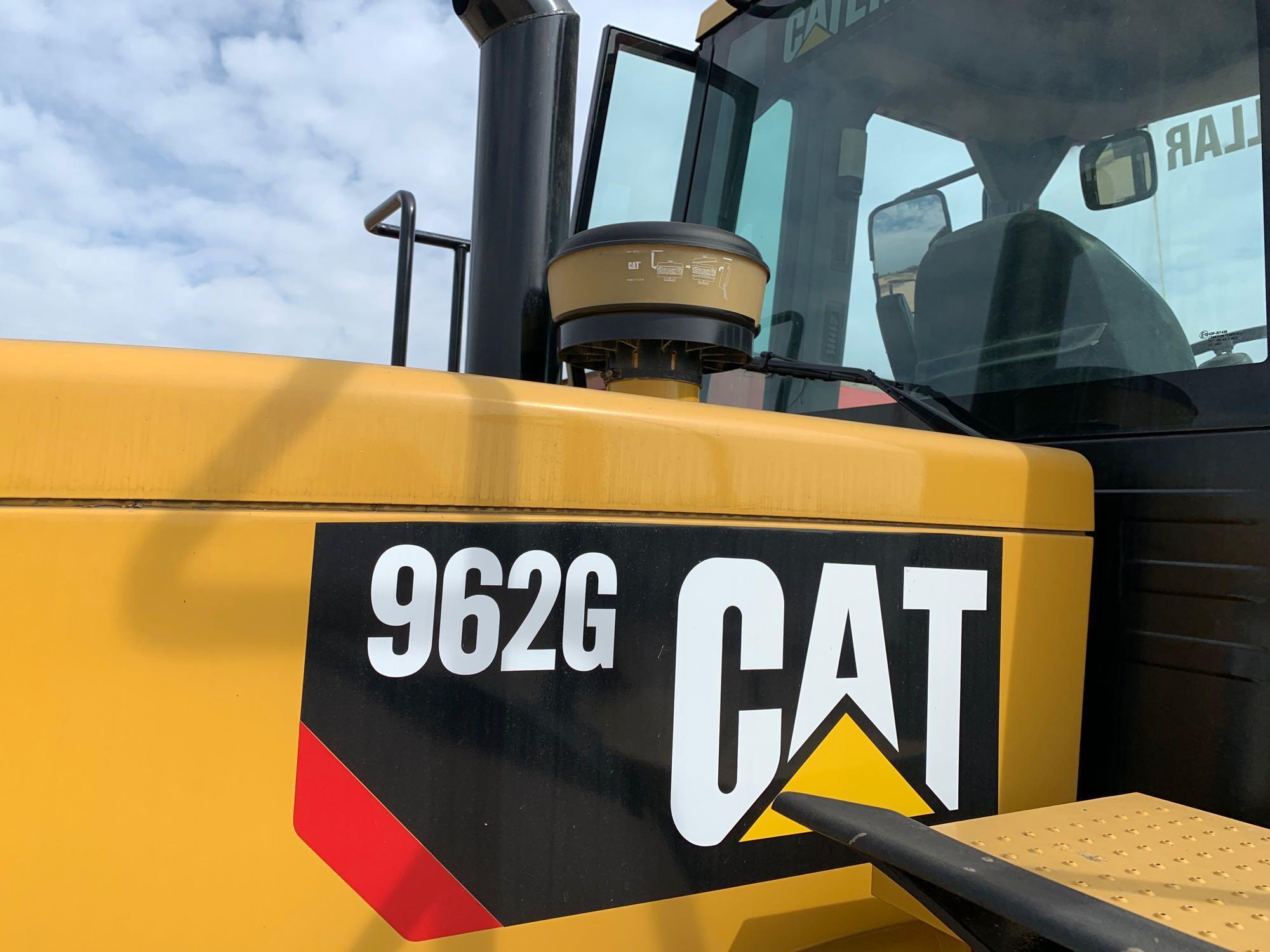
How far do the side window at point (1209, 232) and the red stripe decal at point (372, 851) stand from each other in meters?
1.08

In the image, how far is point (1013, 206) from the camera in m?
1.44

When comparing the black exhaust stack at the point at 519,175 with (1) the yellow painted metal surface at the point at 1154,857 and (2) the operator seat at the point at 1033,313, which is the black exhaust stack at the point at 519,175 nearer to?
(2) the operator seat at the point at 1033,313

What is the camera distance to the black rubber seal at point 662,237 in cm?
130

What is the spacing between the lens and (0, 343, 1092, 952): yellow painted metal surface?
77 centimetres

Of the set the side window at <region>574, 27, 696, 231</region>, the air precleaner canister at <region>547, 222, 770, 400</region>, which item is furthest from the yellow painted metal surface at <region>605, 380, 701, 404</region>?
the side window at <region>574, 27, 696, 231</region>

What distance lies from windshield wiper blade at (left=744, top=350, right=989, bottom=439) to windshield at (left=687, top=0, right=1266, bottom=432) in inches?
1.1

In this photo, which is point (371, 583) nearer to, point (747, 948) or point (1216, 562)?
point (747, 948)

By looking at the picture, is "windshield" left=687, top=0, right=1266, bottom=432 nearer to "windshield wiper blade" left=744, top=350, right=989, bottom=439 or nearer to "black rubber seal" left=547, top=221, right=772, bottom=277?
"windshield wiper blade" left=744, top=350, right=989, bottom=439

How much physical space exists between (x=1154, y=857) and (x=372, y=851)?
750 mm

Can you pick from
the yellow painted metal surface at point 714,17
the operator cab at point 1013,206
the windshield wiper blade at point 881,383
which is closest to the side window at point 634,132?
the yellow painted metal surface at point 714,17

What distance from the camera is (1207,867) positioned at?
96 cm

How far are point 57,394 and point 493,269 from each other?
2.74 ft

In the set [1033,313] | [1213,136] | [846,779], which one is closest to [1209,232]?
[1213,136]

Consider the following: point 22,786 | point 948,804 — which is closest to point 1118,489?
point 948,804
